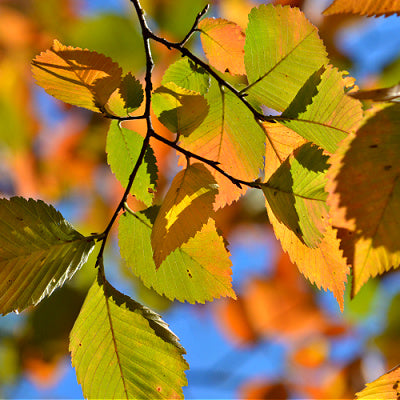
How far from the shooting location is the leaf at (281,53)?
0.48 m

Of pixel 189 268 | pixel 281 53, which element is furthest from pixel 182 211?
pixel 281 53

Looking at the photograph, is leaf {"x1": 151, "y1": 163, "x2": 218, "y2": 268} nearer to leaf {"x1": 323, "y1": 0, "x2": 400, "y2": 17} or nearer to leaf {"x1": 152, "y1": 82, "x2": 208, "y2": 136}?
leaf {"x1": 152, "y1": 82, "x2": 208, "y2": 136}

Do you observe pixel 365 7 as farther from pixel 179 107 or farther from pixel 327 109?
pixel 179 107

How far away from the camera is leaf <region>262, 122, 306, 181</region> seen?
0.49 metres

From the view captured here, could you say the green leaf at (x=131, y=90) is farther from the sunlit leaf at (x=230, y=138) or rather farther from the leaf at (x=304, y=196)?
the leaf at (x=304, y=196)

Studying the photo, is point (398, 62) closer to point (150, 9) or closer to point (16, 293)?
point (150, 9)

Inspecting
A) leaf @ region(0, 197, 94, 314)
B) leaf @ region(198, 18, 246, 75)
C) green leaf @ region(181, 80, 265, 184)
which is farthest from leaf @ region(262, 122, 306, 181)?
leaf @ region(0, 197, 94, 314)

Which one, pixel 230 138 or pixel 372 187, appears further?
pixel 230 138

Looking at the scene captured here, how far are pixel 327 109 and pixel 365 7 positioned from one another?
0.09 metres

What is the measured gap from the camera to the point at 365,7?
39 cm

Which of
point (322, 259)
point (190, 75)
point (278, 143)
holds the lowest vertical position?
point (322, 259)

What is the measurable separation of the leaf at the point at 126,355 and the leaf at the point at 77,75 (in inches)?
8.6

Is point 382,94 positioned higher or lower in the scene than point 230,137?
lower

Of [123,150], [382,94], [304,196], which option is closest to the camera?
[382,94]
